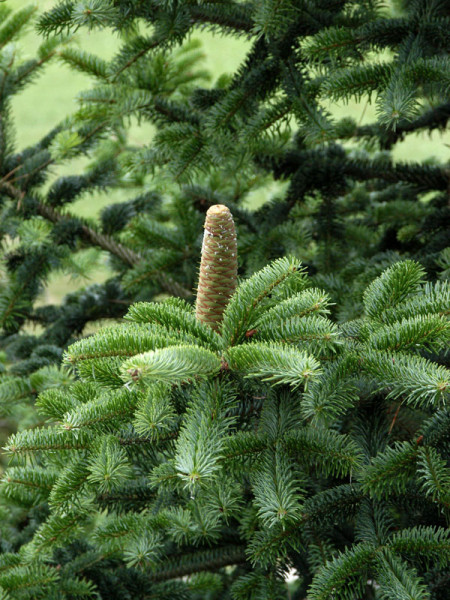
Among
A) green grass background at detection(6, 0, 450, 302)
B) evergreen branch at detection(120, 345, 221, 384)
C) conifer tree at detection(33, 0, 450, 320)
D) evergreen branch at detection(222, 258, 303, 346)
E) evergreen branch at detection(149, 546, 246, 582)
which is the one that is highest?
green grass background at detection(6, 0, 450, 302)

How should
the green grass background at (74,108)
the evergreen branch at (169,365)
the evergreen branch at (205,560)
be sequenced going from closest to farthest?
the evergreen branch at (169,365) → the evergreen branch at (205,560) → the green grass background at (74,108)

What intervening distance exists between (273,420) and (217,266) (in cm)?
17

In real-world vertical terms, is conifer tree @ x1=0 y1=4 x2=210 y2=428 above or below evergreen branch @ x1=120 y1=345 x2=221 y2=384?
above

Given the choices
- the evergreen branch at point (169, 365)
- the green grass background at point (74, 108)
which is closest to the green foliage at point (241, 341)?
the evergreen branch at point (169, 365)

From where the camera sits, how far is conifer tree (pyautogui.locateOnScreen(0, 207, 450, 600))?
1.89ft

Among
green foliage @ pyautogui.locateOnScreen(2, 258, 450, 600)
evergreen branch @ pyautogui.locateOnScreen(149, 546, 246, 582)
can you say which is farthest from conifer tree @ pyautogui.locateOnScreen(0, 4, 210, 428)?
green foliage @ pyautogui.locateOnScreen(2, 258, 450, 600)

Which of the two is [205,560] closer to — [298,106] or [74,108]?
[298,106]

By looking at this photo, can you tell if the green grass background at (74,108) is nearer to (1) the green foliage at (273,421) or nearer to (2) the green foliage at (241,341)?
(2) the green foliage at (241,341)

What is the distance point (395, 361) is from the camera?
61 centimetres

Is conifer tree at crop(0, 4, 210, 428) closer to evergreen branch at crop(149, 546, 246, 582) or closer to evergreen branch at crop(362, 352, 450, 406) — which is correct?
evergreen branch at crop(149, 546, 246, 582)

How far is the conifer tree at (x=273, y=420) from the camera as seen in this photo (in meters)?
0.57

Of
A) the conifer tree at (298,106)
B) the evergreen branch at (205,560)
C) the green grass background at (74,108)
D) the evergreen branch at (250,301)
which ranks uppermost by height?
the green grass background at (74,108)

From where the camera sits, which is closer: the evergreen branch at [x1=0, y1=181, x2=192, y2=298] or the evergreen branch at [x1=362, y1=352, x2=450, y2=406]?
the evergreen branch at [x1=362, y1=352, x2=450, y2=406]

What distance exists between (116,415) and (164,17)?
2.38 feet
